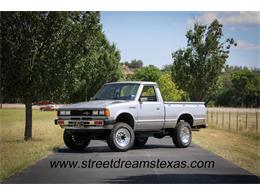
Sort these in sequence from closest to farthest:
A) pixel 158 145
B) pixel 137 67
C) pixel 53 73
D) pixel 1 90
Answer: pixel 137 67
pixel 158 145
pixel 1 90
pixel 53 73

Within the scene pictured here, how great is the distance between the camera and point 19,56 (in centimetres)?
1873

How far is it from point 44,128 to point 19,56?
342 centimetres

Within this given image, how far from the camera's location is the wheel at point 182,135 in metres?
16.8

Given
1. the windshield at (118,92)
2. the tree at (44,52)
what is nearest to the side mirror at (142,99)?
the windshield at (118,92)

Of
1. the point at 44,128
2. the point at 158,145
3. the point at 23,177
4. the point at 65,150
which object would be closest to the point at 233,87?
the point at 158,145

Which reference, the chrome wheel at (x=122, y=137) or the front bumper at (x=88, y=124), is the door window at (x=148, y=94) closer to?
the chrome wheel at (x=122, y=137)

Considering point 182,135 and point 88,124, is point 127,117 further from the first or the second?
point 182,135

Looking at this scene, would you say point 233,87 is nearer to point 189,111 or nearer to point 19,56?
point 189,111

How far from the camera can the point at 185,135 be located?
1698cm

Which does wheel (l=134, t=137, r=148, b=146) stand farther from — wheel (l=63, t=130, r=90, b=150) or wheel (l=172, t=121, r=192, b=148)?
wheel (l=63, t=130, r=90, b=150)

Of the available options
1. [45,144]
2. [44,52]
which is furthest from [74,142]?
[44,52]

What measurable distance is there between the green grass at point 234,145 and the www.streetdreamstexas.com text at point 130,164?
3.35ft

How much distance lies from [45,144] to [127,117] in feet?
10.1
